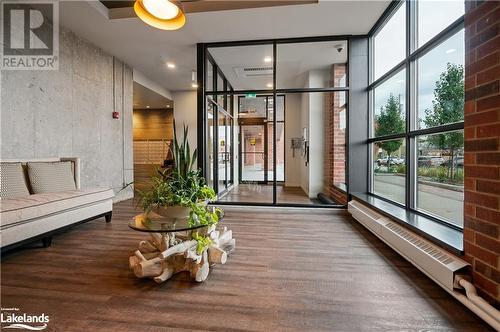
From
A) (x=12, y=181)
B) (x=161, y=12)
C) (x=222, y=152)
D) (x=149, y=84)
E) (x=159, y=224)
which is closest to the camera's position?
(x=159, y=224)

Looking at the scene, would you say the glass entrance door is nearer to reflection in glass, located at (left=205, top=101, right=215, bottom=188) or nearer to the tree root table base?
reflection in glass, located at (left=205, top=101, right=215, bottom=188)

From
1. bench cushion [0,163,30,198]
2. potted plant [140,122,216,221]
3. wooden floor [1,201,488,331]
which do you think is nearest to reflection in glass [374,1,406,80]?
wooden floor [1,201,488,331]

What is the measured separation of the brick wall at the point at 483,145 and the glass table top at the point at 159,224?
200cm

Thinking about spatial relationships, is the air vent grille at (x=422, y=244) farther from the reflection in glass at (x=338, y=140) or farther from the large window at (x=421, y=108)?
the reflection in glass at (x=338, y=140)

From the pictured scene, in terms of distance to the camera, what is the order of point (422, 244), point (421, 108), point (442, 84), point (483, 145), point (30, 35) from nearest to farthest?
point (483, 145)
point (422, 244)
point (442, 84)
point (421, 108)
point (30, 35)

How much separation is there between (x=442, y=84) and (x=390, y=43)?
5.27ft

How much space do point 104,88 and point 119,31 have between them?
4.68ft

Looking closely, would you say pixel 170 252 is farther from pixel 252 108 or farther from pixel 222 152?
pixel 252 108

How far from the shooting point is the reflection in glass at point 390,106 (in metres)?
3.29

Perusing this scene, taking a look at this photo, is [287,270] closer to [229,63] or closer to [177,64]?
[229,63]

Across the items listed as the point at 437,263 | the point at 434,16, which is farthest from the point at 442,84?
the point at 437,263

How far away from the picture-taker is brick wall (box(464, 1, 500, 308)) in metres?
1.51

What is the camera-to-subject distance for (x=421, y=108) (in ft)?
9.29

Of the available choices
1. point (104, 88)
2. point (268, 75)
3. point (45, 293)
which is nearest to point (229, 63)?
point (268, 75)
